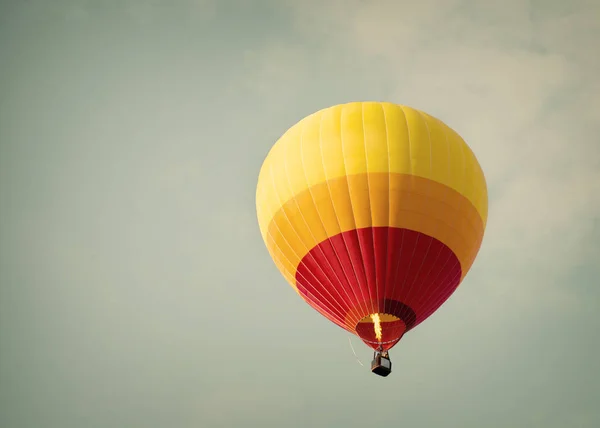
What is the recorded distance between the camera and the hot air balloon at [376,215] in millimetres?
16391

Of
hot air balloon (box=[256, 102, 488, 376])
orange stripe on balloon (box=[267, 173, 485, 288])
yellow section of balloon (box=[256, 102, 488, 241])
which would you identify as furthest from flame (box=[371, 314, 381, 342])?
yellow section of balloon (box=[256, 102, 488, 241])

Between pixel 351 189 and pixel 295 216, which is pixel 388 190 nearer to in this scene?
pixel 351 189

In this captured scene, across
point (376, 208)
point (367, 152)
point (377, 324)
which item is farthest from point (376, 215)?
point (377, 324)

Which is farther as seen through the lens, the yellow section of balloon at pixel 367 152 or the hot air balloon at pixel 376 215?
the yellow section of balloon at pixel 367 152

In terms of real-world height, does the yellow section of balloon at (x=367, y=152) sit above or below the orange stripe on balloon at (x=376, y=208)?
above

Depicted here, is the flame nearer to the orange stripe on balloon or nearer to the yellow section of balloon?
the orange stripe on balloon

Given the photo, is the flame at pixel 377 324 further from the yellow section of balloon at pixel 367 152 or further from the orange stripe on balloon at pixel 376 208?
the yellow section of balloon at pixel 367 152

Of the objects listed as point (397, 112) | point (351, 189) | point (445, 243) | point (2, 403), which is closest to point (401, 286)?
point (445, 243)

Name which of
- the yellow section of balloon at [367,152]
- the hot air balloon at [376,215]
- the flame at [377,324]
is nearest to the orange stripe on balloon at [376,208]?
the hot air balloon at [376,215]

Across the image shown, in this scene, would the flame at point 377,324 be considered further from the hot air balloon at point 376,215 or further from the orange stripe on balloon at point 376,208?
the orange stripe on balloon at point 376,208

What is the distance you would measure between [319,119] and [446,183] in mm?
3880

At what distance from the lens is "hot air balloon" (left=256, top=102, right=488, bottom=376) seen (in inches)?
645

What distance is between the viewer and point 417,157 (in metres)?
16.7

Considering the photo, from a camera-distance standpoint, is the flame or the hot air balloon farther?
the flame
